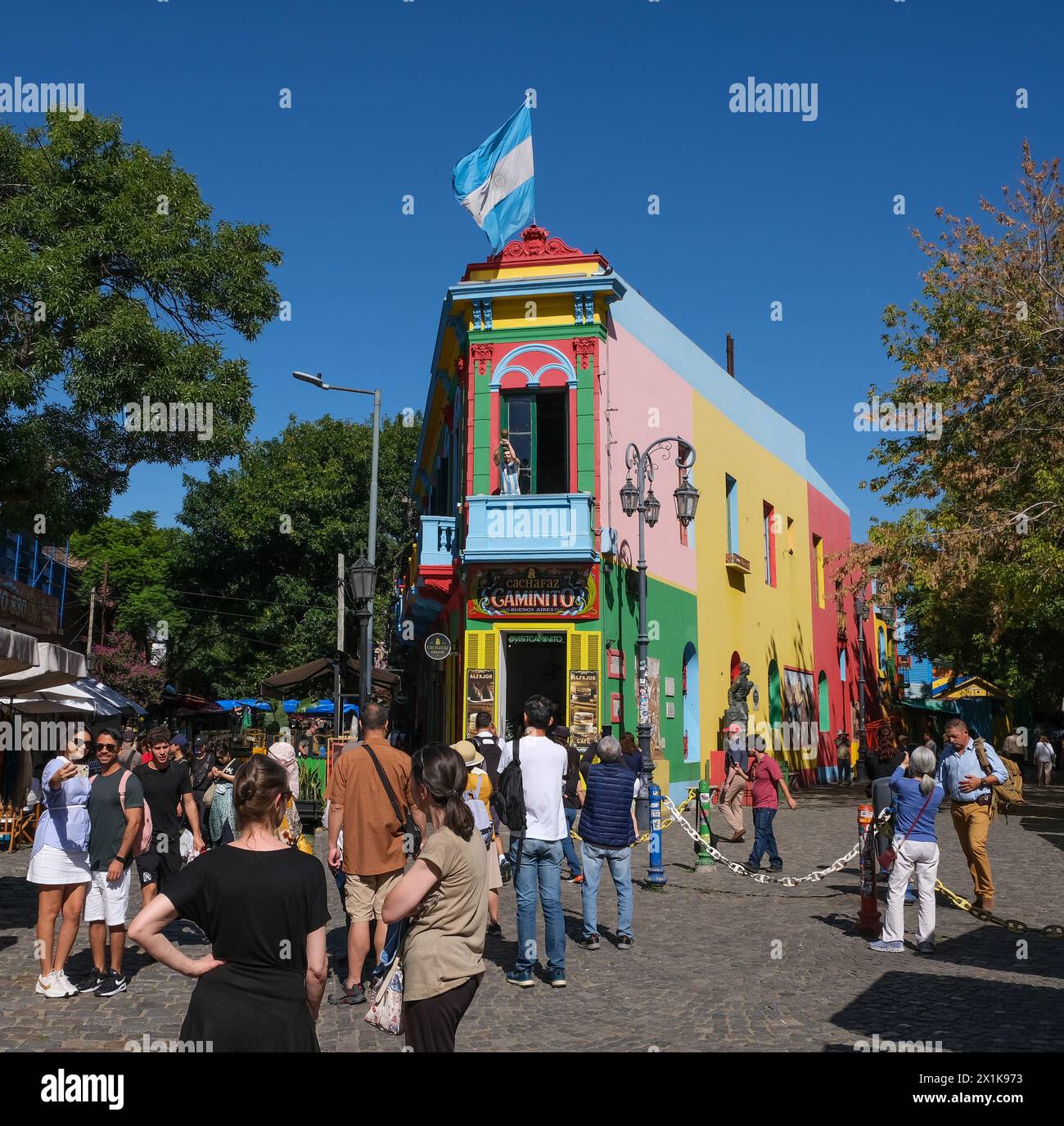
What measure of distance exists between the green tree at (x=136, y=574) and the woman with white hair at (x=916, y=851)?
3462 centimetres

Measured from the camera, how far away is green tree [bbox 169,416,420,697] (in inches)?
1459

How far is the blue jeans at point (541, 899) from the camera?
7746mm

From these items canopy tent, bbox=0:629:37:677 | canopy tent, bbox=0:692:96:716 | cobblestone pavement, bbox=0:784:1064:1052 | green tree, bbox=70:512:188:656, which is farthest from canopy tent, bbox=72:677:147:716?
green tree, bbox=70:512:188:656

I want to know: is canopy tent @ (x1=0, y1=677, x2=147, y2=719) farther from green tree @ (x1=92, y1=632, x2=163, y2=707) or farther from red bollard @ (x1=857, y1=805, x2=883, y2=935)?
green tree @ (x1=92, y1=632, x2=163, y2=707)

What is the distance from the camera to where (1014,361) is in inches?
766

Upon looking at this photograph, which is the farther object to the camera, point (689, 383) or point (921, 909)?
point (689, 383)

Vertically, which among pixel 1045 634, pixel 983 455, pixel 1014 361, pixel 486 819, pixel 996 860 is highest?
pixel 1014 361

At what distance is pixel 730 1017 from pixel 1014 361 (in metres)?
15.9

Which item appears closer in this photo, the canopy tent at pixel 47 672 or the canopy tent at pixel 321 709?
the canopy tent at pixel 47 672

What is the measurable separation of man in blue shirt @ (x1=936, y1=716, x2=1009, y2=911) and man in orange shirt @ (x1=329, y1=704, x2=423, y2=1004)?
5.73 meters

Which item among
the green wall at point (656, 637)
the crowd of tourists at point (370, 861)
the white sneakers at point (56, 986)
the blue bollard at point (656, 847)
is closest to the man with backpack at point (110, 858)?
the crowd of tourists at point (370, 861)

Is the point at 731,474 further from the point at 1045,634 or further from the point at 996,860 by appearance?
the point at 996,860

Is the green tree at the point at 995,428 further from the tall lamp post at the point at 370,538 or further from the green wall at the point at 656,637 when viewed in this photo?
the tall lamp post at the point at 370,538

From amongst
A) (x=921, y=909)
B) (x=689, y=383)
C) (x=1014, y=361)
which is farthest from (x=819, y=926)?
(x=689, y=383)
